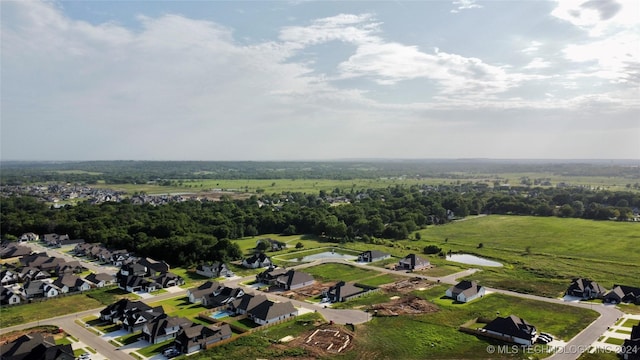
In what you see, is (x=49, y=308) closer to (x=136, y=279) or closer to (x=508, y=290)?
(x=136, y=279)

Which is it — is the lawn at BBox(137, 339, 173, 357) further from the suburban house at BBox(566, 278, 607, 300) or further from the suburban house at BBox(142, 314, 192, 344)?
the suburban house at BBox(566, 278, 607, 300)

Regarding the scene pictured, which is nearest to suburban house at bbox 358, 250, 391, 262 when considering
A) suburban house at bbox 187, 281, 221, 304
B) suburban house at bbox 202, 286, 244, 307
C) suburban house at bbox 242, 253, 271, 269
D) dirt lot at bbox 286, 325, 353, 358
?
suburban house at bbox 242, 253, 271, 269

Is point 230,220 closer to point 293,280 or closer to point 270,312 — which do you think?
point 293,280

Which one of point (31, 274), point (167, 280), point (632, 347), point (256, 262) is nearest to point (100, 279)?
point (167, 280)

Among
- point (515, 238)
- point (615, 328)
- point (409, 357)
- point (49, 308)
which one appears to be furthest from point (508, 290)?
point (49, 308)

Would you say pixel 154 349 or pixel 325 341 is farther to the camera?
pixel 325 341
